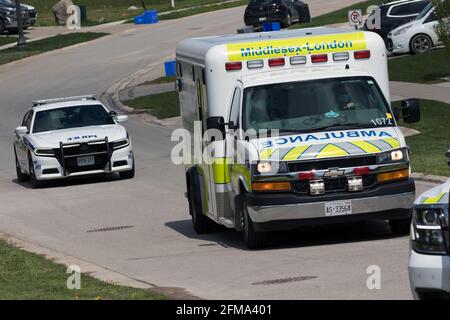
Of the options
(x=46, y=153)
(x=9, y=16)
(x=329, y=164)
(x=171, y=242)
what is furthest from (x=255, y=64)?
(x=9, y=16)

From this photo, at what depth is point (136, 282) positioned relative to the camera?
12.5 m

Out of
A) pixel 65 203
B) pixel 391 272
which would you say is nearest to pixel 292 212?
pixel 391 272

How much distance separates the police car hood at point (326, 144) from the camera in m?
14.2

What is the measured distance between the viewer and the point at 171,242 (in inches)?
635

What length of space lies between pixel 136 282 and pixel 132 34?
47090mm

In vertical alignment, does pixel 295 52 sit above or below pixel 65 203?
above

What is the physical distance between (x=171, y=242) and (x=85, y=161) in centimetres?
860

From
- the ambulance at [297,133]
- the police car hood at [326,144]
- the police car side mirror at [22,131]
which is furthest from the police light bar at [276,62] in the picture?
the police car side mirror at [22,131]

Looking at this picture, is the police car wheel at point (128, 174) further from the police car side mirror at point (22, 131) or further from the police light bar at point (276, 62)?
the police light bar at point (276, 62)

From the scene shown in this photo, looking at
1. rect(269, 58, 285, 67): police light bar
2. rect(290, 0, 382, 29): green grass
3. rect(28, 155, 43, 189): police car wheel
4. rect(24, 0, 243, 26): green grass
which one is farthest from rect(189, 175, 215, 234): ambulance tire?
rect(24, 0, 243, 26): green grass

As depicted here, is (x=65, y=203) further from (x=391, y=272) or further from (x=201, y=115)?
(x=391, y=272)

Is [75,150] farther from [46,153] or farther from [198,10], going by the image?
[198,10]

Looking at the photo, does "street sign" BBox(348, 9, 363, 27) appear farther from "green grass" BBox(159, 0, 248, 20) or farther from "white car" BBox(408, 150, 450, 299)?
"green grass" BBox(159, 0, 248, 20)

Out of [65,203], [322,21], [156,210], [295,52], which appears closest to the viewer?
[295,52]
